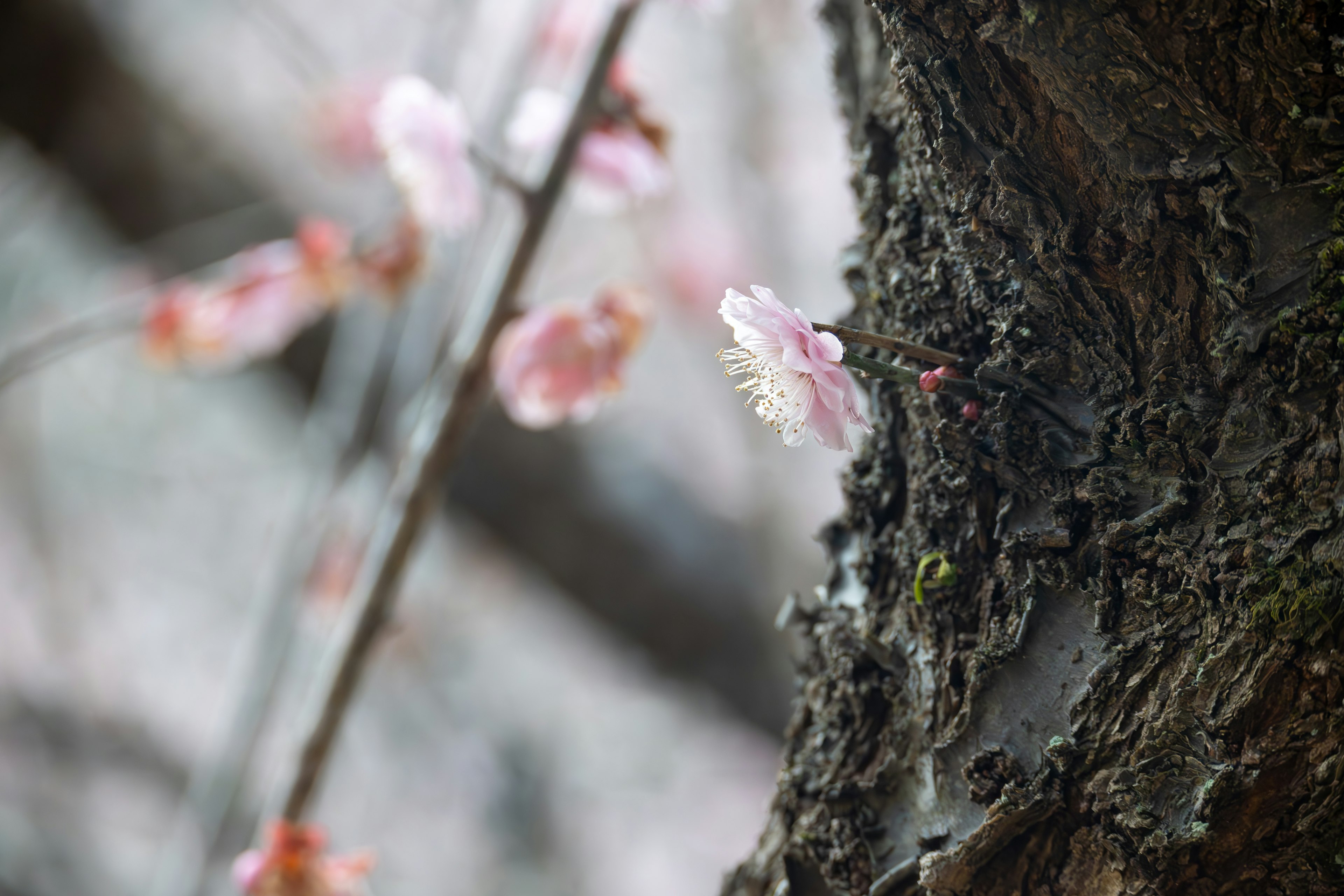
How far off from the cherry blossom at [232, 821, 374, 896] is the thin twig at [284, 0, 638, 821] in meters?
0.04

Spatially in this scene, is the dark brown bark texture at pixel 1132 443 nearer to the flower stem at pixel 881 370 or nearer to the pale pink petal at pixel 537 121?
the flower stem at pixel 881 370

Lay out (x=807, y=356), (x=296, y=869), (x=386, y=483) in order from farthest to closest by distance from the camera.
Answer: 1. (x=386, y=483)
2. (x=296, y=869)
3. (x=807, y=356)

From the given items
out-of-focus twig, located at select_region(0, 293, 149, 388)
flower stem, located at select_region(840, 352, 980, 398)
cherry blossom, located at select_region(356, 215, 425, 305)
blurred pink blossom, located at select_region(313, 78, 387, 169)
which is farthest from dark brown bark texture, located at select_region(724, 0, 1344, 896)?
blurred pink blossom, located at select_region(313, 78, 387, 169)

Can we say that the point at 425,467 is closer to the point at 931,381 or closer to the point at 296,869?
the point at 296,869

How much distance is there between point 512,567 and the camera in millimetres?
1162

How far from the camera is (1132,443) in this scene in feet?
0.84

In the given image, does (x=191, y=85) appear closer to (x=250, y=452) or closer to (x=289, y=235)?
(x=289, y=235)

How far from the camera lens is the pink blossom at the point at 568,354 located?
579mm

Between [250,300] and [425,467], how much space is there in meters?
0.33

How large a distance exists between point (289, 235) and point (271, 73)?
1.40 meters

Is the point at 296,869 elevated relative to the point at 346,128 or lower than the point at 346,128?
lower

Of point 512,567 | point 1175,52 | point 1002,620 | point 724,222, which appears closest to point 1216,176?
point 1175,52

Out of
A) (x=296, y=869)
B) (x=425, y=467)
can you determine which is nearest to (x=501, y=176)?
(x=425, y=467)

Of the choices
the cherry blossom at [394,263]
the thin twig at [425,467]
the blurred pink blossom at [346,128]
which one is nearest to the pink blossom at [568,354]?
the thin twig at [425,467]
